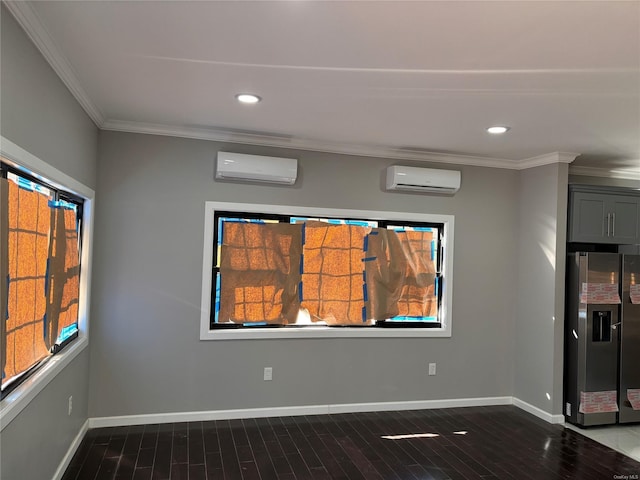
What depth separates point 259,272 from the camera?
4160 mm

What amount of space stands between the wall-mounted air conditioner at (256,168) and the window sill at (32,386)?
1743 mm

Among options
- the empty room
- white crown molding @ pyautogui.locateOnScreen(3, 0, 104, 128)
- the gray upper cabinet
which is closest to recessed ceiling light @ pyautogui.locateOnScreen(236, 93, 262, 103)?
the empty room

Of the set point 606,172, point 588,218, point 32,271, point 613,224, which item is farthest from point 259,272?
point 606,172

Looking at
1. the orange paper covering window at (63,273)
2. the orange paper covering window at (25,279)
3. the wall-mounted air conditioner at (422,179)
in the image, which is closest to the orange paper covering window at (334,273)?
the wall-mounted air conditioner at (422,179)

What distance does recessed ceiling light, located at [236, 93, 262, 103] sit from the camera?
3.01 metres

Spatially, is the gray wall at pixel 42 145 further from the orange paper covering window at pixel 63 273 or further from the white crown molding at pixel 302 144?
the white crown molding at pixel 302 144

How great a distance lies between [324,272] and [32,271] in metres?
2.49

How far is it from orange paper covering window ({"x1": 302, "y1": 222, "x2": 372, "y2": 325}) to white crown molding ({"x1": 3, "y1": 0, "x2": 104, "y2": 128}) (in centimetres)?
210

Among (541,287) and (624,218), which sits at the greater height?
(624,218)

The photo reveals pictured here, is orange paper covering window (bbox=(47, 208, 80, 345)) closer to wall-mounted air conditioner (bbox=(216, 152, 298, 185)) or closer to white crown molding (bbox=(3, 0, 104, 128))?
white crown molding (bbox=(3, 0, 104, 128))

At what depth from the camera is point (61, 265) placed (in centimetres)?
283

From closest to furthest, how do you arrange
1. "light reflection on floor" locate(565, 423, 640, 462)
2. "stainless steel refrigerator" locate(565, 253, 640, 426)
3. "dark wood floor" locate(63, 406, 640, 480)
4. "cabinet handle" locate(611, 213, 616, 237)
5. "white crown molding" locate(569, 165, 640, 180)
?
"dark wood floor" locate(63, 406, 640, 480), "light reflection on floor" locate(565, 423, 640, 462), "stainless steel refrigerator" locate(565, 253, 640, 426), "cabinet handle" locate(611, 213, 616, 237), "white crown molding" locate(569, 165, 640, 180)

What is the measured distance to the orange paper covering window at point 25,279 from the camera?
2.08 metres

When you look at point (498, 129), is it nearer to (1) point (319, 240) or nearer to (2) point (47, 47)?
(1) point (319, 240)
